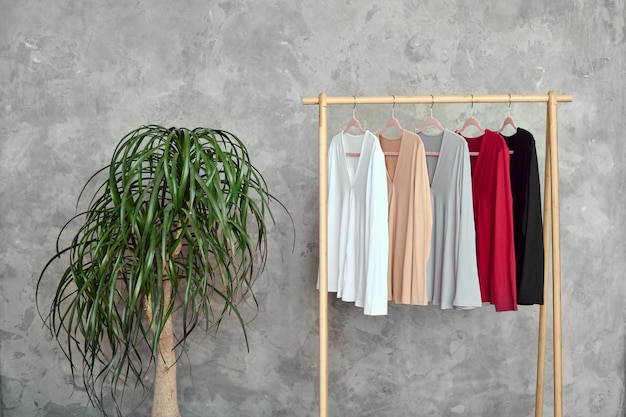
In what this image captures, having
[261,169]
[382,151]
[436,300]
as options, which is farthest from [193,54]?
[436,300]

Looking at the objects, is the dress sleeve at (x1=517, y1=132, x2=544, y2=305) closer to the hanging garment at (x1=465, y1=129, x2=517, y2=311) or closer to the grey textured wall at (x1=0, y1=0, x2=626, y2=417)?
the hanging garment at (x1=465, y1=129, x2=517, y2=311)

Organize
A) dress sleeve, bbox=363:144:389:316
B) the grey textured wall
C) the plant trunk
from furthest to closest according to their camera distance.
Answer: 1. the grey textured wall
2. the plant trunk
3. dress sleeve, bbox=363:144:389:316

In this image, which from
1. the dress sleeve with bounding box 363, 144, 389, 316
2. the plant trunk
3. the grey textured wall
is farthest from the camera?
the grey textured wall

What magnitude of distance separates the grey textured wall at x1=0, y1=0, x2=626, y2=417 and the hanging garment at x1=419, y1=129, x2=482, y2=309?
0.50 metres

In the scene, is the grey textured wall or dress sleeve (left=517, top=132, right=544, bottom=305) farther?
the grey textured wall

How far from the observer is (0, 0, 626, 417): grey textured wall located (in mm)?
2775

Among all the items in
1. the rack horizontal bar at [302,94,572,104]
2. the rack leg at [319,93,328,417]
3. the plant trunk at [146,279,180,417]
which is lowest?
the plant trunk at [146,279,180,417]

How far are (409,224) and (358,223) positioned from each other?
0.19m

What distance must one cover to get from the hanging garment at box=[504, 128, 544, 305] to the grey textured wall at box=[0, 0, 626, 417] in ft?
1.73

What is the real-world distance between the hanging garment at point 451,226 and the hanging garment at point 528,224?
196 millimetres

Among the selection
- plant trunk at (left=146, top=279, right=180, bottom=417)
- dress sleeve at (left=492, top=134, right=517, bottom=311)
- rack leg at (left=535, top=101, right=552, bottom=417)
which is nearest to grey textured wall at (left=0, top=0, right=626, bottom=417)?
rack leg at (left=535, top=101, right=552, bottom=417)

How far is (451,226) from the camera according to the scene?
231cm

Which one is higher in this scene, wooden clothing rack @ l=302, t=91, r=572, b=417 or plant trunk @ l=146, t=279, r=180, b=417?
wooden clothing rack @ l=302, t=91, r=572, b=417

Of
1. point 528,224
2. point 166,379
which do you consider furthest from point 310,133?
point 166,379
